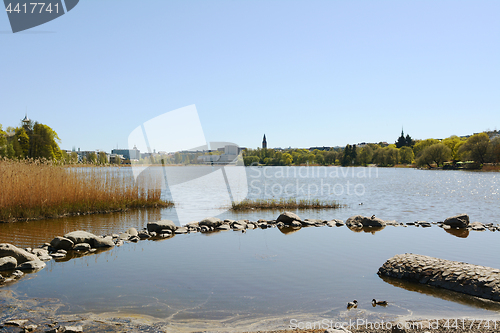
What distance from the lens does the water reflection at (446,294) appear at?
19.4ft

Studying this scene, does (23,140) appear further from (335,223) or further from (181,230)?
(335,223)

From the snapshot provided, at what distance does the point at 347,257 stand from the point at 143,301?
5.60 metres

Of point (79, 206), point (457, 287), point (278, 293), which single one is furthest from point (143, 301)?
point (79, 206)

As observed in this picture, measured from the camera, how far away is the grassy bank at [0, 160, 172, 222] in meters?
13.5

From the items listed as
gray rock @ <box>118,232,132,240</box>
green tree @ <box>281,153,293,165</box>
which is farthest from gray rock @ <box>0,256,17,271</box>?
green tree @ <box>281,153,293,165</box>

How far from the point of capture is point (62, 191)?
15242 mm

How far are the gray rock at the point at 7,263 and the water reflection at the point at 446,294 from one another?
8.31 metres

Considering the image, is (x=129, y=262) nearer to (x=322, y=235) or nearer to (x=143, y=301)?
(x=143, y=301)

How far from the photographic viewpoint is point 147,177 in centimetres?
2108

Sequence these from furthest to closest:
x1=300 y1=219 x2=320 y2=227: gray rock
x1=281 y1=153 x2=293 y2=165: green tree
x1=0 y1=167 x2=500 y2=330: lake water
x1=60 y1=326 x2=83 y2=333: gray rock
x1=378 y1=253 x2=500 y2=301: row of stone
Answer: x1=281 y1=153 x2=293 y2=165: green tree < x1=300 y1=219 x2=320 y2=227: gray rock < x1=378 y1=253 x2=500 y2=301: row of stone < x1=0 y1=167 x2=500 y2=330: lake water < x1=60 y1=326 x2=83 y2=333: gray rock

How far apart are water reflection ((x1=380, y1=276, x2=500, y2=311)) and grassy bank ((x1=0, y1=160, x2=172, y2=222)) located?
44.2 feet

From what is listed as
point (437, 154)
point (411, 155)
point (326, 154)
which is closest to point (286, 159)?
point (326, 154)

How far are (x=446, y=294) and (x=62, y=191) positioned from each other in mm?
15030

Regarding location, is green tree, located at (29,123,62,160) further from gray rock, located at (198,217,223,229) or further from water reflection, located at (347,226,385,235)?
water reflection, located at (347,226,385,235)
